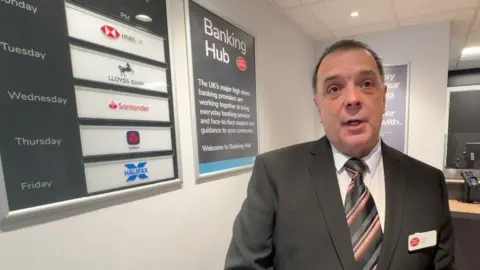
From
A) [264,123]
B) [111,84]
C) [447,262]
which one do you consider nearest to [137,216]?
[111,84]

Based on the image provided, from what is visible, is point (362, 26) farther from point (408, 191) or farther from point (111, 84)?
point (111, 84)

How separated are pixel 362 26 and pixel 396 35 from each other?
516 mm

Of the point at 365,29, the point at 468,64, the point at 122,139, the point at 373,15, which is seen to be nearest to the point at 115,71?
the point at 122,139

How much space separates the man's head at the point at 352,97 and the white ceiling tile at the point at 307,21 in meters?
1.90

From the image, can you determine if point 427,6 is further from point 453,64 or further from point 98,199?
point 453,64

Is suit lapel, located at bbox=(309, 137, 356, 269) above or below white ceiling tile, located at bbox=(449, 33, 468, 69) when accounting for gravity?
below

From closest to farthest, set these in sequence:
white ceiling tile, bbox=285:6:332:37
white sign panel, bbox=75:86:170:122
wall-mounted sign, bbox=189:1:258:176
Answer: white sign panel, bbox=75:86:170:122 < wall-mounted sign, bbox=189:1:258:176 < white ceiling tile, bbox=285:6:332:37

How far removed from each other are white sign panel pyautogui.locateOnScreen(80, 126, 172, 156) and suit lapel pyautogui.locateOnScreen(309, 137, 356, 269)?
29.1 inches

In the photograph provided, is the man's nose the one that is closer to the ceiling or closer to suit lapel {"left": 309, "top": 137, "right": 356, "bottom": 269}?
suit lapel {"left": 309, "top": 137, "right": 356, "bottom": 269}

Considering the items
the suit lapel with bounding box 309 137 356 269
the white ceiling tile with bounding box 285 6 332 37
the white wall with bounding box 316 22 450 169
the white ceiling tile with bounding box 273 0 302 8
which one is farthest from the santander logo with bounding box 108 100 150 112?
the white wall with bounding box 316 22 450 169

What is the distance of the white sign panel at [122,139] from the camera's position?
3.17 ft

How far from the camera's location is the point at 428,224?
808mm

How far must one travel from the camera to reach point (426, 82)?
3049 millimetres

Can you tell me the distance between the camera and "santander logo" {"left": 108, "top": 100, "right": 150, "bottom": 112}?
1052 millimetres
